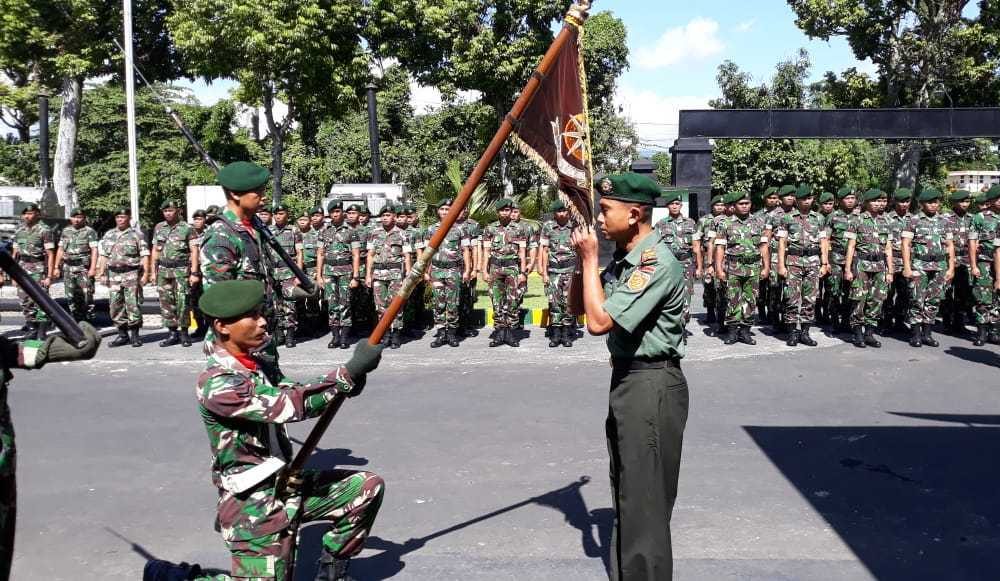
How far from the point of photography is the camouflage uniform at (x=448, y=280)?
1121 cm

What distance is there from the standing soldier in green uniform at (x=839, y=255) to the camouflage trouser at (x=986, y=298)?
160 cm

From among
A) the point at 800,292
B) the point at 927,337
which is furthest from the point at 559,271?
the point at 927,337

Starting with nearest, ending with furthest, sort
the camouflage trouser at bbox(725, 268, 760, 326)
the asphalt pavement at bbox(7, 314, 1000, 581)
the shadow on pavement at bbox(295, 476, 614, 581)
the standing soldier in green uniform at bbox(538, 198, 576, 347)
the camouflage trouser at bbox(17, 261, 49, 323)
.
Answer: the shadow on pavement at bbox(295, 476, 614, 581)
the asphalt pavement at bbox(7, 314, 1000, 581)
the camouflage trouser at bbox(725, 268, 760, 326)
the standing soldier in green uniform at bbox(538, 198, 576, 347)
the camouflage trouser at bbox(17, 261, 49, 323)

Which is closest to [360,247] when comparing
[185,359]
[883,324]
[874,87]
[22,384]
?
[185,359]

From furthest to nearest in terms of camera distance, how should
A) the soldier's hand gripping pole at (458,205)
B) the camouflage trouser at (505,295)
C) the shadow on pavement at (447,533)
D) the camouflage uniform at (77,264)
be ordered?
the camouflage uniform at (77,264) → the camouflage trouser at (505,295) → the shadow on pavement at (447,533) → the soldier's hand gripping pole at (458,205)

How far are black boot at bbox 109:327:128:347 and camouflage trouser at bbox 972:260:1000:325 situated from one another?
11.8 meters

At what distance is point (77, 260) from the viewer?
40.1ft

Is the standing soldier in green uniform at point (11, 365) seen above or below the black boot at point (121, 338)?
above

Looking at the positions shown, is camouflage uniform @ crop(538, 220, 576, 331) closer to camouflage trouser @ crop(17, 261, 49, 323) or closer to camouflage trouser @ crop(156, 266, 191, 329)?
camouflage trouser @ crop(156, 266, 191, 329)

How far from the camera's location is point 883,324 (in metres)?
11.9

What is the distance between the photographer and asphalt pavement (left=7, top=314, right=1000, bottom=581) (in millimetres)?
4586

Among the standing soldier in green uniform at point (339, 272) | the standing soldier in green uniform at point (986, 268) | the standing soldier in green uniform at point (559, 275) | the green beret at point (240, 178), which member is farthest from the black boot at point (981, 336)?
the green beret at point (240, 178)

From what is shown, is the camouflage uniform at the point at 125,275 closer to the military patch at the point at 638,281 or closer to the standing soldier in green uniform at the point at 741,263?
the standing soldier in green uniform at the point at 741,263

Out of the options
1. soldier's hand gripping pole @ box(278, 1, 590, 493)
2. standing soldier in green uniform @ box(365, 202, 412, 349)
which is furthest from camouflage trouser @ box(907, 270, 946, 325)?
soldier's hand gripping pole @ box(278, 1, 590, 493)
